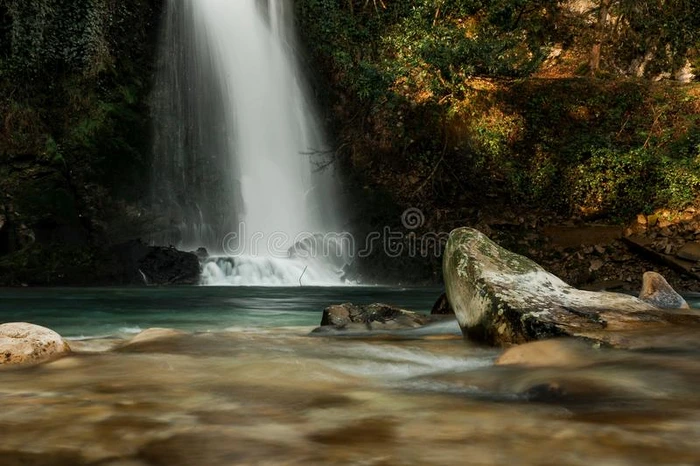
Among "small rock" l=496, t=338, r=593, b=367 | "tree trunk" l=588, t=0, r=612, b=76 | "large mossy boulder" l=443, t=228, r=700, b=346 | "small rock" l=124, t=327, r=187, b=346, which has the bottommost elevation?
"small rock" l=124, t=327, r=187, b=346

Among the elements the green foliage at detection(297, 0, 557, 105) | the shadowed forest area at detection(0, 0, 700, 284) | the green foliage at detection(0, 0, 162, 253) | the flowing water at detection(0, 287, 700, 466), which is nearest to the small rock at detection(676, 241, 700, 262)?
the shadowed forest area at detection(0, 0, 700, 284)

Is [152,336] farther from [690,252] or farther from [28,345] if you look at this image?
[690,252]

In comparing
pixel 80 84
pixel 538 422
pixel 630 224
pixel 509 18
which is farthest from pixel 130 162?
pixel 538 422

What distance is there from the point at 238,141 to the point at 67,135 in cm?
477

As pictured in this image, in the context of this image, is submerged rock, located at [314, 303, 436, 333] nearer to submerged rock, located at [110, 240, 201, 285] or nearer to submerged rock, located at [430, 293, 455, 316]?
submerged rock, located at [430, 293, 455, 316]

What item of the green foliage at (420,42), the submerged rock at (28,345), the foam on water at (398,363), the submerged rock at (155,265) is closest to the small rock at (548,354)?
the foam on water at (398,363)

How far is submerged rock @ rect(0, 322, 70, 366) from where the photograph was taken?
3.66 metres

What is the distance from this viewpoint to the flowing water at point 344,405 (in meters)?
2.01

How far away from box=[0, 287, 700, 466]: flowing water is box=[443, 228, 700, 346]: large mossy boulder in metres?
0.23

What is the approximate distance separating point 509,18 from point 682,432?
16.4 meters

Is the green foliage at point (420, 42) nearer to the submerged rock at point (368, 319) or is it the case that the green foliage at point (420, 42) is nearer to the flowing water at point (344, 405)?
the submerged rock at point (368, 319)

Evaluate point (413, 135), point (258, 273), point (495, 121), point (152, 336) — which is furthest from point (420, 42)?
point (152, 336)

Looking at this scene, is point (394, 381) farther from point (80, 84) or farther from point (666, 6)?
point (666, 6)

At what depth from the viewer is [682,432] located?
2.20 m
